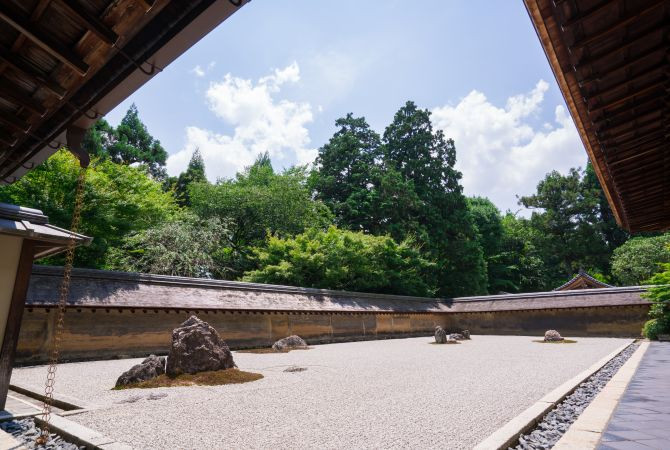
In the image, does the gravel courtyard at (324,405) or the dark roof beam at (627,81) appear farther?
the gravel courtyard at (324,405)

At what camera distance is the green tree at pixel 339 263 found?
65.9 feet

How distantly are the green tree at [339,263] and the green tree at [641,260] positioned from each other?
17332 millimetres

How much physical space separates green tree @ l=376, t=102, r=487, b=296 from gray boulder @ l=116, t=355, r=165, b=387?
21.8 metres

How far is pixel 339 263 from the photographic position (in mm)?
20500

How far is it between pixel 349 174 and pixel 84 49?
3150cm

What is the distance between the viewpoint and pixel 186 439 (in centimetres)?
345

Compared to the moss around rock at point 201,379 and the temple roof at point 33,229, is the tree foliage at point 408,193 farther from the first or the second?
the temple roof at point 33,229

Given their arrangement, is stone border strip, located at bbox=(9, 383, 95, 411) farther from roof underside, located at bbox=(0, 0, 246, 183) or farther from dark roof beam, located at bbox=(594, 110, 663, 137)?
dark roof beam, located at bbox=(594, 110, 663, 137)

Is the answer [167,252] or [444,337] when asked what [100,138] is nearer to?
[167,252]

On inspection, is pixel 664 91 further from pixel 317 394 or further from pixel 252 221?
pixel 252 221

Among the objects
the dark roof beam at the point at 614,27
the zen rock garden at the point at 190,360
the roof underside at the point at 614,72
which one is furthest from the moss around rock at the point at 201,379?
the dark roof beam at the point at 614,27

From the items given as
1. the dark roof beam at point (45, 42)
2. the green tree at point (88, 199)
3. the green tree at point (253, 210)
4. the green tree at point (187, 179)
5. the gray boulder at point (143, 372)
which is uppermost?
the green tree at point (187, 179)

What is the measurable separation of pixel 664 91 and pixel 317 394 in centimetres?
538

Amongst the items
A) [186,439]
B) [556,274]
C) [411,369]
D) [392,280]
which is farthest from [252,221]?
[556,274]
